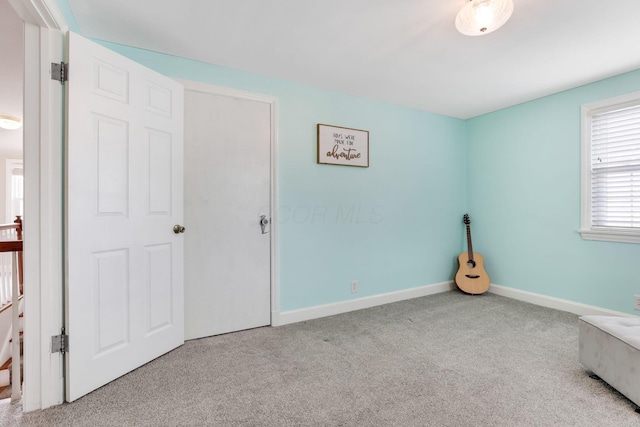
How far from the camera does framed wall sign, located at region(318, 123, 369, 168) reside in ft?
9.77

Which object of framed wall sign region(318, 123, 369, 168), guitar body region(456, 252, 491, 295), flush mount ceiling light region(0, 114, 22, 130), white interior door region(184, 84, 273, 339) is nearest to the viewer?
white interior door region(184, 84, 273, 339)

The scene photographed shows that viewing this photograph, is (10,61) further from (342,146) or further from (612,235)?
(612,235)

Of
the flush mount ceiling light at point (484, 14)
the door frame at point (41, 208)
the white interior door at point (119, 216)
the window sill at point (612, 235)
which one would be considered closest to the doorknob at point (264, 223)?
the white interior door at point (119, 216)

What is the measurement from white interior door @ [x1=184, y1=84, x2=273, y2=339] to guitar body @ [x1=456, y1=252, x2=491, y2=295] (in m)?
2.46

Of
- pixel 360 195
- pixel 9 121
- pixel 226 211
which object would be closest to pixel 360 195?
pixel 360 195

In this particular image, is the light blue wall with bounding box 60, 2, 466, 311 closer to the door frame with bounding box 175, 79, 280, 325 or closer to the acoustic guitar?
the door frame with bounding box 175, 79, 280, 325

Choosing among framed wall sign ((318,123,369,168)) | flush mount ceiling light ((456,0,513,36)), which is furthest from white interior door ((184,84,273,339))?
flush mount ceiling light ((456,0,513,36))

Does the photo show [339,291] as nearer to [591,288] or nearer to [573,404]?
[573,404]

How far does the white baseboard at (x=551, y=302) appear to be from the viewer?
9.37 feet

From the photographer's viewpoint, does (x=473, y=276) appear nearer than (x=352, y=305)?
No

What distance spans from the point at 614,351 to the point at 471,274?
206cm

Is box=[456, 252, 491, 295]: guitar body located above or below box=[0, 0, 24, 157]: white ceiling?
below

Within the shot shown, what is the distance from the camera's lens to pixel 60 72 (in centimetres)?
165

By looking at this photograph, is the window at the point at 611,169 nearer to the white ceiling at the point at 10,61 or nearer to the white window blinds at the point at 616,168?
the white window blinds at the point at 616,168
